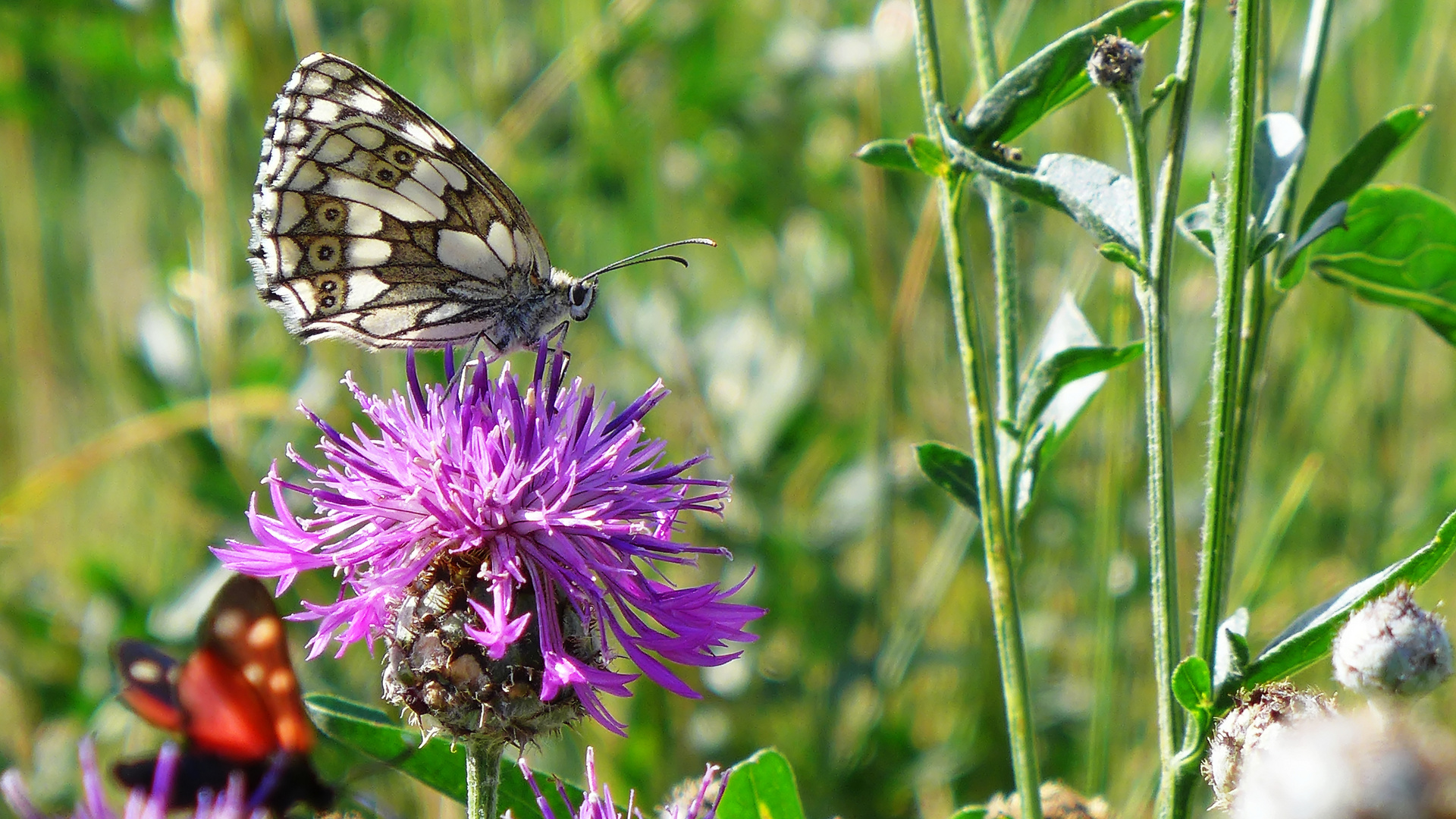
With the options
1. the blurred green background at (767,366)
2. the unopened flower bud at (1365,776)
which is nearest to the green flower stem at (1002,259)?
the unopened flower bud at (1365,776)

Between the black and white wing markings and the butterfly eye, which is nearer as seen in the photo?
the black and white wing markings

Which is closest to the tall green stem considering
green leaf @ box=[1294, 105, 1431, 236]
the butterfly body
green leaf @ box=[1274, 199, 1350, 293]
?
green leaf @ box=[1274, 199, 1350, 293]

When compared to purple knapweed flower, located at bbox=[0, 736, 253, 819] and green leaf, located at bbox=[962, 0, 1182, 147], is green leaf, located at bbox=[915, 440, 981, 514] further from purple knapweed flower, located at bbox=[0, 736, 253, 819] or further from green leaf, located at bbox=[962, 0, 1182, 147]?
purple knapweed flower, located at bbox=[0, 736, 253, 819]

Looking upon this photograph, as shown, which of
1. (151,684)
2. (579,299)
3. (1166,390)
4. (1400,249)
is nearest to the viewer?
(1166,390)

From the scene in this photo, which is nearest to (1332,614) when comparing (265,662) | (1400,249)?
(1400,249)

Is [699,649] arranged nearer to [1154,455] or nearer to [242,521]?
[1154,455]

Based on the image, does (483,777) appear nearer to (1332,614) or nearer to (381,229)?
(1332,614)
